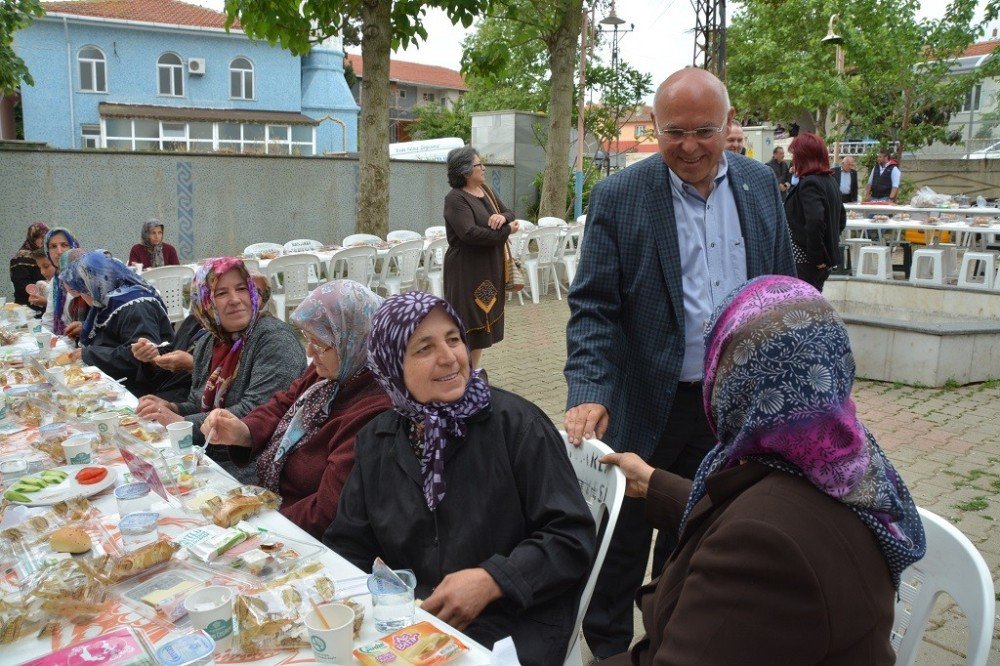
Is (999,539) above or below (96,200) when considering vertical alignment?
Result: below

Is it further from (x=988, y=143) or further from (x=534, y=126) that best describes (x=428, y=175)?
(x=988, y=143)

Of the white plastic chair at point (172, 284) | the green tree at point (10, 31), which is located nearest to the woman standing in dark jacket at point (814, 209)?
the white plastic chair at point (172, 284)

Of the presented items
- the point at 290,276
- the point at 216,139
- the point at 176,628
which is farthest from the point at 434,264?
the point at 216,139

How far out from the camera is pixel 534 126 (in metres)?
16.8

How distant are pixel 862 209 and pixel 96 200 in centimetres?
1134

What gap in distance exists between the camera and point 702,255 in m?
2.54

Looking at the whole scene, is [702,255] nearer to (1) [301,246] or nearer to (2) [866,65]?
(1) [301,246]

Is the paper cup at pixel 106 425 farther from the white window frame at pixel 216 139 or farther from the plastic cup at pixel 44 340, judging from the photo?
the white window frame at pixel 216 139

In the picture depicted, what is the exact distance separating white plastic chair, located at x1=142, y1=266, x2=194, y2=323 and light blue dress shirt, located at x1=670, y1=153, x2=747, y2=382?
6322 millimetres

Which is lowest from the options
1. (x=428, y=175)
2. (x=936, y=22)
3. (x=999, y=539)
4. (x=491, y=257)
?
(x=999, y=539)

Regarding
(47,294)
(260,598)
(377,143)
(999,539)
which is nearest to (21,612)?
(260,598)

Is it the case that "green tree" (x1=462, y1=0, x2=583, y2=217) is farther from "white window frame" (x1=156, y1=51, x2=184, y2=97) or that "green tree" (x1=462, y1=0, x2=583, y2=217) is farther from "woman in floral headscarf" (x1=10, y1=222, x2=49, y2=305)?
"white window frame" (x1=156, y1=51, x2=184, y2=97)

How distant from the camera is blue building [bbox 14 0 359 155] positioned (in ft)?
88.8

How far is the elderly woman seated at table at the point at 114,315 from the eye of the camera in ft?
14.8
